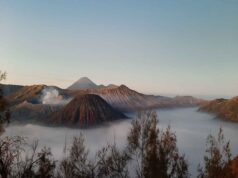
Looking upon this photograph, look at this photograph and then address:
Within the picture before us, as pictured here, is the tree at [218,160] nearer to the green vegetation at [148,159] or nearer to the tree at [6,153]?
the green vegetation at [148,159]

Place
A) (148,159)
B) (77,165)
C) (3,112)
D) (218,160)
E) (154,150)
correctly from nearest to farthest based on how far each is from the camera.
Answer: (3,112) < (218,160) < (148,159) < (154,150) < (77,165)

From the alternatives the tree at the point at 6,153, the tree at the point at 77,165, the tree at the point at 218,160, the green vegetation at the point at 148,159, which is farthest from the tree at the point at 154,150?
the tree at the point at 6,153

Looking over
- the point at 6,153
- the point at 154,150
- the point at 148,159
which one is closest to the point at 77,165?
the point at 148,159

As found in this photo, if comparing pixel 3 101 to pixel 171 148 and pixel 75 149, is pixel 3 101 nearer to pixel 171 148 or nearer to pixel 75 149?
pixel 171 148

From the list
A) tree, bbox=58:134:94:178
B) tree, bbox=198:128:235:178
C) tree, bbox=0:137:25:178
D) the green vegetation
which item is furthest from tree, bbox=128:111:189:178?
tree, bbox=0:137:25:178

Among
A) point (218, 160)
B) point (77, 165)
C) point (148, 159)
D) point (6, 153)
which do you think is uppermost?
point (6, 153)

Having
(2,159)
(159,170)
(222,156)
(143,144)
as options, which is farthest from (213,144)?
(2,159)

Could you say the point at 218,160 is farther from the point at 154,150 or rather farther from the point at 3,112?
the point at 3,112

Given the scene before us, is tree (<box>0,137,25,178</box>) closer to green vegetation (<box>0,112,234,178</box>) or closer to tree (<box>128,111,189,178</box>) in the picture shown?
green vegetation (<box>0,112,234,178</box>)

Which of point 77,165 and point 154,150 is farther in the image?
point 77,165
